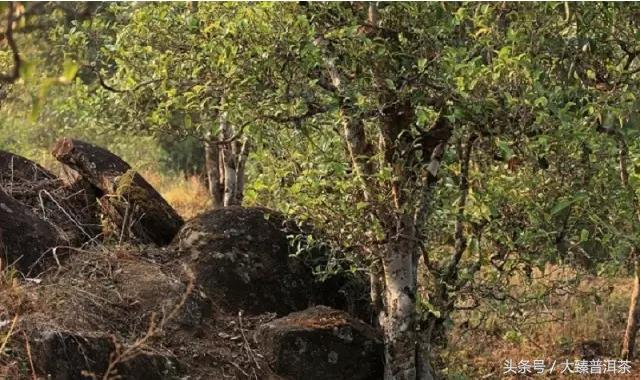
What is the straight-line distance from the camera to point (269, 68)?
467 centimetres

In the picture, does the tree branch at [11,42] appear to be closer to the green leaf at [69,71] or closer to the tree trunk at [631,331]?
the green leaf at [69,71]

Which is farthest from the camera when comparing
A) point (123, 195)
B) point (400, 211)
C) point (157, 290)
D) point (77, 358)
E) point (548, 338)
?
point (548, 338)

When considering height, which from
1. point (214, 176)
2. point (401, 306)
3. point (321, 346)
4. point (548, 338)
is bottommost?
point (548, 338)

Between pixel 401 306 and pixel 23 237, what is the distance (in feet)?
8.52

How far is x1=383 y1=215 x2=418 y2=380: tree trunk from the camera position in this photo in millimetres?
5398

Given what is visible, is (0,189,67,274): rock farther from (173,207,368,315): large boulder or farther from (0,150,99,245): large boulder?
(173,207,368,315): large boulder

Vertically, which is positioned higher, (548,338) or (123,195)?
(123,195)

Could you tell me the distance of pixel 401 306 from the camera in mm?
5469

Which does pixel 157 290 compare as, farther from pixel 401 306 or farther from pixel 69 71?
pixel 69 71

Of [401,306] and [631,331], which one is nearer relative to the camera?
[401,306]

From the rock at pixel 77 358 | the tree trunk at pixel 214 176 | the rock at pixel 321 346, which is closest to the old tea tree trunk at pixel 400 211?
the rock at pixel 321 346

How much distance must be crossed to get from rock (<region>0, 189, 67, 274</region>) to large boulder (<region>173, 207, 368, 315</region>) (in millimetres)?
955

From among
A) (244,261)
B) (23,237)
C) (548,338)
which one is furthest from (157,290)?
(548,338)

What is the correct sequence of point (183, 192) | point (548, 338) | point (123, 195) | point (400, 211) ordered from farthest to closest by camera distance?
point (183, 192), point (548, 338), point (123, 195), point (400, 211)
